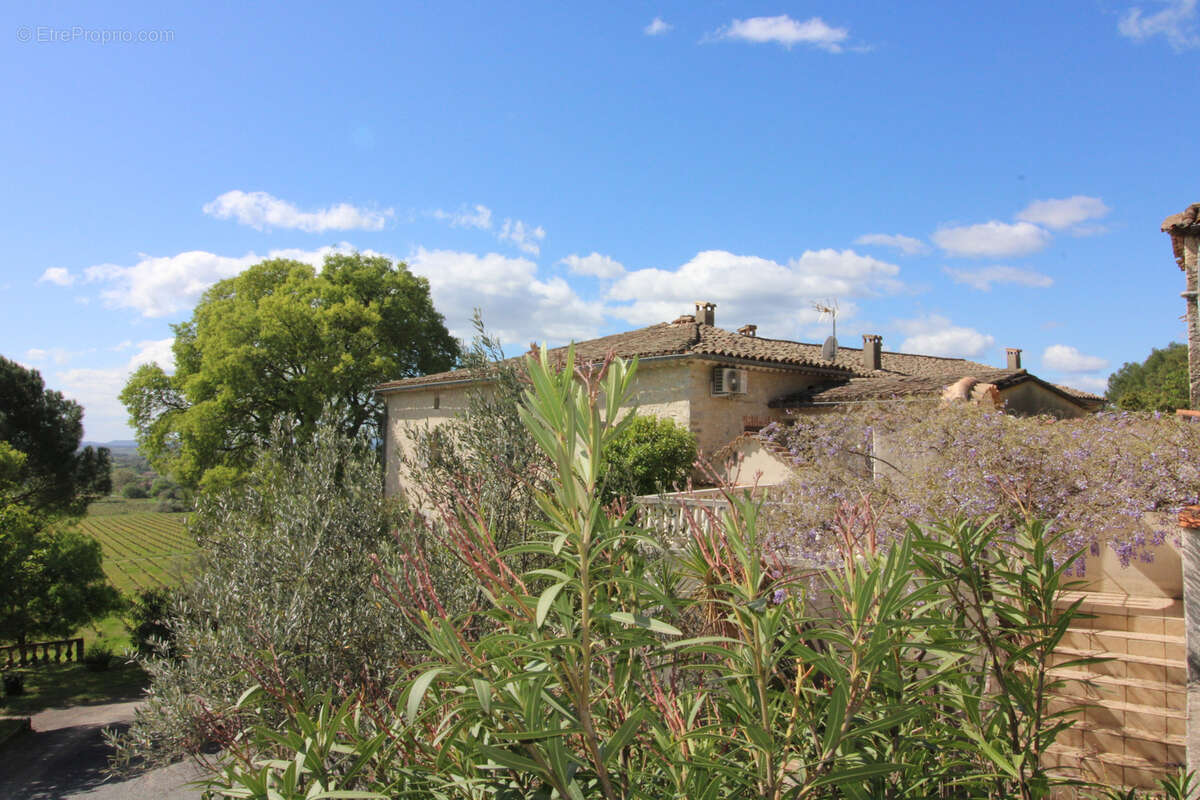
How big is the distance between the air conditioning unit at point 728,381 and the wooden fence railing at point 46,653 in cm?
2336

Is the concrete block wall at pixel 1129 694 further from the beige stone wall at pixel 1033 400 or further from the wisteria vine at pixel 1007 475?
the beige stone wall at pixel 1033 400

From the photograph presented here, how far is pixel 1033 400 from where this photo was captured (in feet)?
58.6

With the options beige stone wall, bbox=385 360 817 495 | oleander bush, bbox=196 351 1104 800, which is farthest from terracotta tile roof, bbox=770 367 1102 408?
oleander bush, bbox=196 351 1104 800

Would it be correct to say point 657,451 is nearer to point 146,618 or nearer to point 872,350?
point 872,350

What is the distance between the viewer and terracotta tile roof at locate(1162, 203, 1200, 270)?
11383mm

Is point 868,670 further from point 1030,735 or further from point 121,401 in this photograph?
point 121,401

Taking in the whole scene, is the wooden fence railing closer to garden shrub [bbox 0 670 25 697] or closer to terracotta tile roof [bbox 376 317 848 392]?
garden shrub [bbox 0 670 25 697]

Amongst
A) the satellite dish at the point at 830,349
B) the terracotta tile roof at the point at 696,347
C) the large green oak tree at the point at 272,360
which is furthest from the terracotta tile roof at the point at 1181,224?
the large green oak tree at the point at 272,360

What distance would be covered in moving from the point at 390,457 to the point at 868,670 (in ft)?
80.1

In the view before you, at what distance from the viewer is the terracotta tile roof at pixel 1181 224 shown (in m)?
11.4

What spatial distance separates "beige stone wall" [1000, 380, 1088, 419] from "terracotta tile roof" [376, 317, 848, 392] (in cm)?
396

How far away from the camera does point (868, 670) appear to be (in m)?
1.66

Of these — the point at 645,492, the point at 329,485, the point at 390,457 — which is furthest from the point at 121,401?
the point at 329,485

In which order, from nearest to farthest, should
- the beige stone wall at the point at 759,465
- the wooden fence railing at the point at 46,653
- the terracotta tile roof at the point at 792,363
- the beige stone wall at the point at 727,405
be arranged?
the beige stone wall at the point at 759,465, the terracotta tile roof at the point at 792,363, the beige stone wall at the point at 727,405, the wooden fence railing at the point at 46,653
